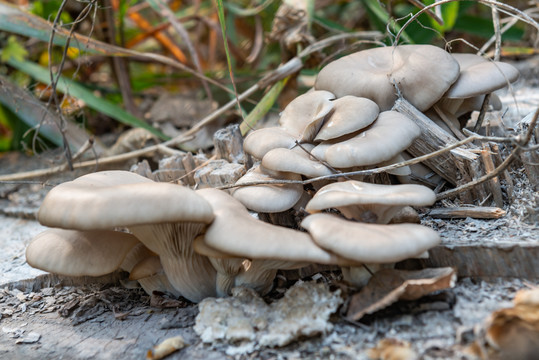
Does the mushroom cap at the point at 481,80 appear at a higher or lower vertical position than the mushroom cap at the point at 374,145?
higher

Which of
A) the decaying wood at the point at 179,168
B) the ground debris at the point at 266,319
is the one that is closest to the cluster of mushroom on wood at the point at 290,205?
the ground debris at the point at 266,319

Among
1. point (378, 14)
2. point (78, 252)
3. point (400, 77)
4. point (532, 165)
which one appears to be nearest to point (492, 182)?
point (532, 165)

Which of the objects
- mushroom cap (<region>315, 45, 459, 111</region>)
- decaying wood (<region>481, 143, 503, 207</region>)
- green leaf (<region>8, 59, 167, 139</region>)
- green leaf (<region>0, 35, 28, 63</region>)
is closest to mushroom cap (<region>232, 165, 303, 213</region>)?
mushroom cap (<region>315, 45, 459, 111</region>)

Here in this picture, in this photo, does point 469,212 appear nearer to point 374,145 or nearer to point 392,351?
point 374,145

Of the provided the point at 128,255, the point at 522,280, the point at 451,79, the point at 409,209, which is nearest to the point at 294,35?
the point at 451,79

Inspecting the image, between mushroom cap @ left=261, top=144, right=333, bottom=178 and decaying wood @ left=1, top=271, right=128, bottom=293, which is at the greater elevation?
mushroom cap @ left=261, top=144, right=333, bottom=178

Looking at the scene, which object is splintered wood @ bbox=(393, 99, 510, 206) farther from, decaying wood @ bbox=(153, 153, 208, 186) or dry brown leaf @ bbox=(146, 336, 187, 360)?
dry brown leaf @ bbox=(146, 336, 187, 360)

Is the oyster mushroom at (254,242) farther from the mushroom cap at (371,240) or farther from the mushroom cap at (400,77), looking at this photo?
the mushroom cap at (400,77)
